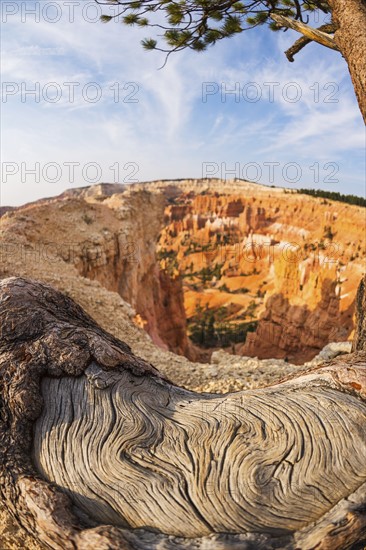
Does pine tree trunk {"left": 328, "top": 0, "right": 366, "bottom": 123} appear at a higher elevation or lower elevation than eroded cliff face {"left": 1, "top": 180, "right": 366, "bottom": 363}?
higher

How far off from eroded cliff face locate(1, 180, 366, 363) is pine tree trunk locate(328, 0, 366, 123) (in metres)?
6.75

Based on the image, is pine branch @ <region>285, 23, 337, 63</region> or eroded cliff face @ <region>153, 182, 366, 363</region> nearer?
pine branch @ <region>285, 23, 337, 63</region>

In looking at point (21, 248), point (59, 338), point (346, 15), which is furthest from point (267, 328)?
point (59, 338)

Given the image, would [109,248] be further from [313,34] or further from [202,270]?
[202,270]

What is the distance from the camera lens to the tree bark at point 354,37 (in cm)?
375

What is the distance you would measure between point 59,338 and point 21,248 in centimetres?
825

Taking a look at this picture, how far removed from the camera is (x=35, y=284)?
269 cm

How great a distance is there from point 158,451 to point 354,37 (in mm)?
4220

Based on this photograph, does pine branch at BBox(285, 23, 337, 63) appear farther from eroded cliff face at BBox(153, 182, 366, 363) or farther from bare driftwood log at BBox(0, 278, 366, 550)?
eroded cliff face at BBox(153, 182, 366, 363)

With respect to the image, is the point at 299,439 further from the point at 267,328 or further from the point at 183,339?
the point at 267,328

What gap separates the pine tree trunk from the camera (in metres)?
3.75

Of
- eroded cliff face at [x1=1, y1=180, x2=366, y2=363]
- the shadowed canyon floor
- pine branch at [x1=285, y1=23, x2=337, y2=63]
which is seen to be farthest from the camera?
eroded cliff face at [x1=1, y1=180, x2=366, y2=363]

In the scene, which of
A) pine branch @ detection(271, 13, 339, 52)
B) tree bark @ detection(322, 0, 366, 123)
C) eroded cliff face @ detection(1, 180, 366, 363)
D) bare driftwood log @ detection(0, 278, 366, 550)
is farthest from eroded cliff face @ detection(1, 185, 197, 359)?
tree bark @ detection(322, 0, 366, 123)

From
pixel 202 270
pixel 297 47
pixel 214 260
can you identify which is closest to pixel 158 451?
pixel 297 47
